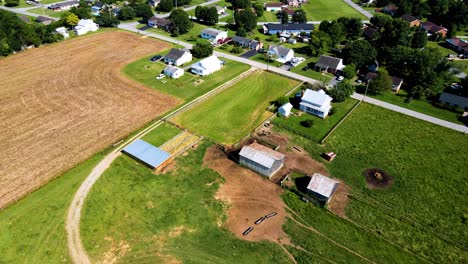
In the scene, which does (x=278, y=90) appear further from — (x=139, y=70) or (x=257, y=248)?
(x=257, y=248)

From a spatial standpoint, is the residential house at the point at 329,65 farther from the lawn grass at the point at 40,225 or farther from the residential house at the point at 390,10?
the residential house at the point at 390,10

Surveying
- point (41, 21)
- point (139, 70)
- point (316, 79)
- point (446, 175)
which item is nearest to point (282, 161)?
point (446, 175)

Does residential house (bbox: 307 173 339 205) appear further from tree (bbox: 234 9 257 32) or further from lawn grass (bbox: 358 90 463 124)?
tree (bbox: 234 9 257 32)

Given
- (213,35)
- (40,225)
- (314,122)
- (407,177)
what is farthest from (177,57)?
(407,177)

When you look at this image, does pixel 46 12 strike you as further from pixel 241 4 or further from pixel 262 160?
pixel 262 160

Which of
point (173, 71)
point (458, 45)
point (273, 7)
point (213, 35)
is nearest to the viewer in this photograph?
point (173, 71)

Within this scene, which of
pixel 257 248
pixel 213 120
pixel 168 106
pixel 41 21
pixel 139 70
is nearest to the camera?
pixel 257 248

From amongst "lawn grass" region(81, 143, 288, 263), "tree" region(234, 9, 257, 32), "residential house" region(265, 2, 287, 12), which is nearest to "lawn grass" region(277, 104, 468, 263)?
"lawn grass" region(81, 143, 288, 263)
